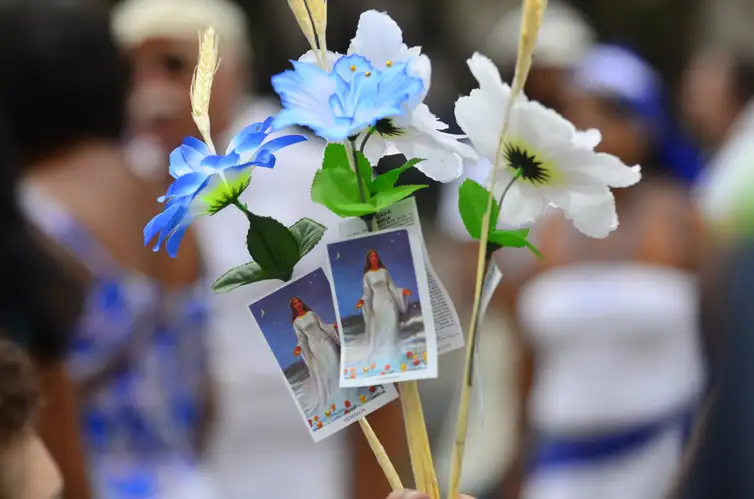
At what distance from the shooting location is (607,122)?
316 centimetres

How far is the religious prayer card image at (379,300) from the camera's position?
0.95 meters

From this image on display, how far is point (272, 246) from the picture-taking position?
0.95 meters

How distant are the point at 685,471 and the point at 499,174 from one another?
37.1 inches

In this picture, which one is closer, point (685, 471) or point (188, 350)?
point (685, 471)

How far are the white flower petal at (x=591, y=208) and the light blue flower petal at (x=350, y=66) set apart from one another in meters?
0.19

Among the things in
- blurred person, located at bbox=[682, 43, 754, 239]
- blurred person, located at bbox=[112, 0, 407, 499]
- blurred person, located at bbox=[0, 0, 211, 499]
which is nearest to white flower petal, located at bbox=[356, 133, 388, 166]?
blurred person, located at bbox=[0, 0, 211, 499]

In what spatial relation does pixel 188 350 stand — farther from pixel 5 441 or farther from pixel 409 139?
pixel 409 139

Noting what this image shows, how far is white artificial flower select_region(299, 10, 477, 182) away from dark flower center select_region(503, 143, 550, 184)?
0.03m

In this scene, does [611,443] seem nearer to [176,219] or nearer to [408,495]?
[408,495]

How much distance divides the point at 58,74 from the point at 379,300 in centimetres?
141

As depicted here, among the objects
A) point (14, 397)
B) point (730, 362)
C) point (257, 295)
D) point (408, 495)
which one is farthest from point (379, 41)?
point (257, 295)

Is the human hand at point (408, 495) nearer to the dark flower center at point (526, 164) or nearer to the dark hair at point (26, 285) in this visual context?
the dark flower center at point (526, 164)

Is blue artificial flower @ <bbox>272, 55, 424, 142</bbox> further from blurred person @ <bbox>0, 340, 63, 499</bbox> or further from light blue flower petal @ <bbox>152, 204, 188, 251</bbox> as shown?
blurred person @ <bbox>0, 340, 63, 499</bbox>

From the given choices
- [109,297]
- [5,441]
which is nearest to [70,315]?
[109,297]
